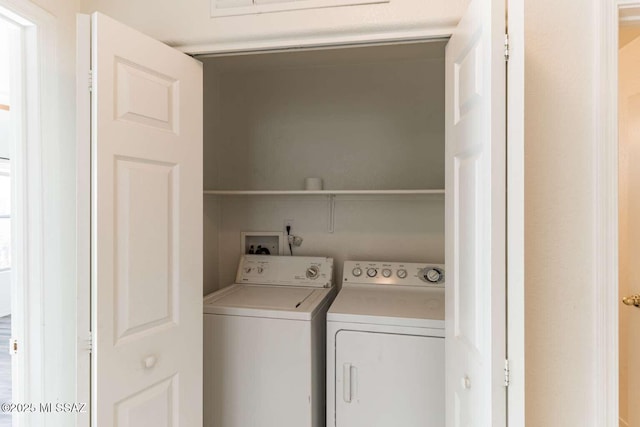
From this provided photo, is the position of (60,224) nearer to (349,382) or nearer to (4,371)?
(349,382)

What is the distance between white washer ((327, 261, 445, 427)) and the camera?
170cm

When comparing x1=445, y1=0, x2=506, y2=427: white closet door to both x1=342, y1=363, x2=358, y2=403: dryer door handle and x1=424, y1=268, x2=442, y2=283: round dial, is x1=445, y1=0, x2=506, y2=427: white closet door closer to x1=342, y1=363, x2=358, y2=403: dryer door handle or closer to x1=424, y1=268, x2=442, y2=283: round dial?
x1=342, y1=363, x2=358, y2=403: dryer door handle

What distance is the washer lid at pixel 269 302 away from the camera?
1.86m

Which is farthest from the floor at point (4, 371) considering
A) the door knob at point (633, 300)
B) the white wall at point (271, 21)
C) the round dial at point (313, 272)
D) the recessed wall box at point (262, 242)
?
the door knob at point (633, 300)

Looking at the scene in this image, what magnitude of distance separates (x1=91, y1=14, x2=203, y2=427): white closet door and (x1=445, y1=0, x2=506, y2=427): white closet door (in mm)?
989

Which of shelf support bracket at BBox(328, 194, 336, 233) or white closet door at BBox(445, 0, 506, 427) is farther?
shelf support bracket at BBox(328, 194, 336, 233)

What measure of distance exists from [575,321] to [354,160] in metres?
1.75

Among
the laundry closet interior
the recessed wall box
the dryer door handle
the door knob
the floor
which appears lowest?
the floor

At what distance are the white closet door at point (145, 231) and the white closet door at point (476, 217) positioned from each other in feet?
3.24

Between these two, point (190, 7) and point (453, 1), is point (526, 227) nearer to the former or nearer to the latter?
point (453, 1)

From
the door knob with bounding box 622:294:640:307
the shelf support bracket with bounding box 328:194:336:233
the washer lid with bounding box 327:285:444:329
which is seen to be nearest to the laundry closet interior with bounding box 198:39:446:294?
→ the shelf support bracket with bounding box 328:194:336:233

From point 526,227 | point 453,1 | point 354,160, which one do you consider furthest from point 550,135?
point 354,160

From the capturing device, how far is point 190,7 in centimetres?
140

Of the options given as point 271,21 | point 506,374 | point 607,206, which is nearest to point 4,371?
point 271,21
